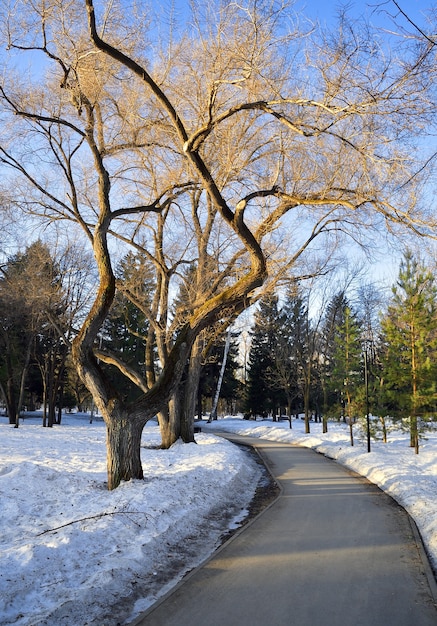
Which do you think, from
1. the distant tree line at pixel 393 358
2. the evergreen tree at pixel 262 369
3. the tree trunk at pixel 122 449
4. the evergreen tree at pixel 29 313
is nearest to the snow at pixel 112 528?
the tree trunk at pixel 122 449

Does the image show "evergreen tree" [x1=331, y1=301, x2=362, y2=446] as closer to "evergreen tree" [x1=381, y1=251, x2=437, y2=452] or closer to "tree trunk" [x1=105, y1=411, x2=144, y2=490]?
"evergreen tree" [x1=381, y1=251, x2=437, y2=452]

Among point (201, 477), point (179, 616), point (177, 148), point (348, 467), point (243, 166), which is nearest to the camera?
point (179, 616)

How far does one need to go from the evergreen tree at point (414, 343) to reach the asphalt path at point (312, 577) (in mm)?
14545

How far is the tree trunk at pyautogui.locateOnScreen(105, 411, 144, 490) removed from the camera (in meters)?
9.81

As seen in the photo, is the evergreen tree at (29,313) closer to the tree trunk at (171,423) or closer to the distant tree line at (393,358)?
the tree trunk at (171,423)

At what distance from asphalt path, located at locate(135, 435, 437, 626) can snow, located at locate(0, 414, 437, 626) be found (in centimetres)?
31

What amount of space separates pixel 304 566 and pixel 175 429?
14.1 metres

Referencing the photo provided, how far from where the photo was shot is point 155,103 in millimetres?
11648

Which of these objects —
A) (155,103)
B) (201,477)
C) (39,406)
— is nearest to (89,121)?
(155,103)

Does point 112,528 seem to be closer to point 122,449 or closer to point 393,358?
point 122,449

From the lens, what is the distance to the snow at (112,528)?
4.63m

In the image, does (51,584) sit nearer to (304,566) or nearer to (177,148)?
(304,566)

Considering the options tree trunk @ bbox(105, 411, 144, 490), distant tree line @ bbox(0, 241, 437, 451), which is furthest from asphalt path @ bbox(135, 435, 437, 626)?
distant tree line @ bbox(0, 241, 437, 451)

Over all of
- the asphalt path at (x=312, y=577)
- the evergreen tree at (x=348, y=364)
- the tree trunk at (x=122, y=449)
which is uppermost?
the evergreen tree at (x=348, y=364)
